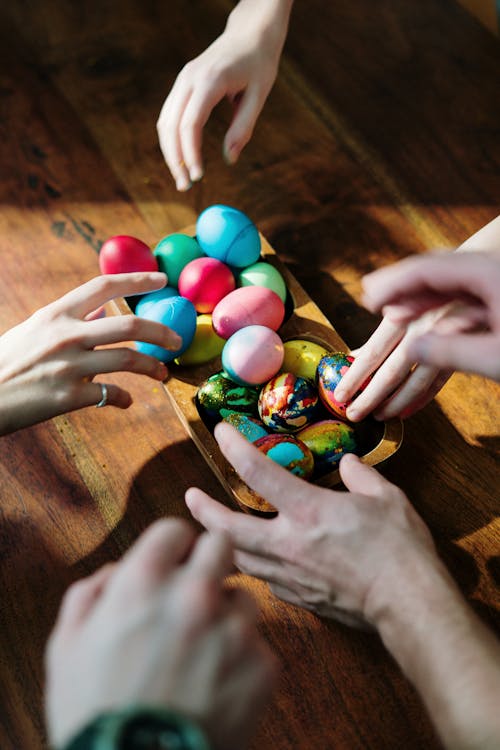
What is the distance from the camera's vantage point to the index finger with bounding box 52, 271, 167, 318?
1123 mm

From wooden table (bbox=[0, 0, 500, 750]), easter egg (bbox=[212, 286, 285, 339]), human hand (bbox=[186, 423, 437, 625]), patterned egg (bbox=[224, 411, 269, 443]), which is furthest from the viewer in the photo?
easter egg (bbox=[212, 286, 285, 339])

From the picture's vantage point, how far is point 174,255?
1.31 meters

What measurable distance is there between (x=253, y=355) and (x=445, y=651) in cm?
57

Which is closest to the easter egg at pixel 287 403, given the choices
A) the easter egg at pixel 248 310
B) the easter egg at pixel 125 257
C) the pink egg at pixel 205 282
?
the easter egg at pixel 248 310

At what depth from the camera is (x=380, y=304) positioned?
0.87 metres

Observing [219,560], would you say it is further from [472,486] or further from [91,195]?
[91,195]

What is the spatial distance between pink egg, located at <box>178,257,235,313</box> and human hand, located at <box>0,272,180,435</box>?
6.6 inches

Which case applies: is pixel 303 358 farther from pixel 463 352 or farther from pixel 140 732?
pixel 140 732

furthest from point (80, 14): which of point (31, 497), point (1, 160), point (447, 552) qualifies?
point (447, 552)

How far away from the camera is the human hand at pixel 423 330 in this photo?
2.45 feet

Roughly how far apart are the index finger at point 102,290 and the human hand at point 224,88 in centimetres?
20

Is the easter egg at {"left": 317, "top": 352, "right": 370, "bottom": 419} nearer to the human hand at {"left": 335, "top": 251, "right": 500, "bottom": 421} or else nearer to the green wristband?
the human hand at {"left": 335, "top": 251, "right": 500, "bottom": 421}

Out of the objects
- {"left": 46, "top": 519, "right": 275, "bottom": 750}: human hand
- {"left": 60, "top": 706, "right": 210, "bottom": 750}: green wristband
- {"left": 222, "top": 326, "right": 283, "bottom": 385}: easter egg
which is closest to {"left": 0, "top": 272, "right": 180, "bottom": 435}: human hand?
{"left": 222, "top": 326, "right": 283, "bottom": 385}: easter egg

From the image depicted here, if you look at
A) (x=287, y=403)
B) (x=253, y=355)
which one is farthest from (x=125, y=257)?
(x=287, y=403)
